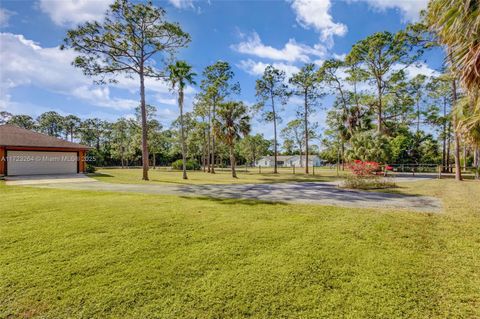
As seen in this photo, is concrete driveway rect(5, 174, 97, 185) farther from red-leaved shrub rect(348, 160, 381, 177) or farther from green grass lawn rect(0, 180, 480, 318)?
red-leaved shrub rect(348, 160, 381, 177)

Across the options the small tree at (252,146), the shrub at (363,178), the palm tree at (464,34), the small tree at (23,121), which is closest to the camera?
the palm tree at (464,34)

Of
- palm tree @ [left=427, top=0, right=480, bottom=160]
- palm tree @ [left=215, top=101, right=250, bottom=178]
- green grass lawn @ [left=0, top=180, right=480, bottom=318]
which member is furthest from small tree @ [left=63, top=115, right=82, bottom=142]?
palm tree @ [left=427, top=0, right=480, bottom=160]

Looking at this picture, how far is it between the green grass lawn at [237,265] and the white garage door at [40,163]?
55.7 feet

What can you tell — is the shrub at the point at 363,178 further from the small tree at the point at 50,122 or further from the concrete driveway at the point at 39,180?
the small tree at the point at 50,122

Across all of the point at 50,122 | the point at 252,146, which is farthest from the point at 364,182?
the point at 50,122

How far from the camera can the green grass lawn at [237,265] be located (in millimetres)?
2766

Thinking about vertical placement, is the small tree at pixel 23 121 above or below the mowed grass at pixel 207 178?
above

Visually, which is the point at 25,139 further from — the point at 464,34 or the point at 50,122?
the point at 50,122

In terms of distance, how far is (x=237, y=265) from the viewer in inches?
145

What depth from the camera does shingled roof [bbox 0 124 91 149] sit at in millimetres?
18906

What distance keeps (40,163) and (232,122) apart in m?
16.8

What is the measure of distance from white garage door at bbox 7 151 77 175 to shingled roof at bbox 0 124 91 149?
720mm

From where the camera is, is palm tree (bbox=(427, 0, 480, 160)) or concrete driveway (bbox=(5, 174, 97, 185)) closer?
palm tree (bbox=(427, 0, 480, 160))

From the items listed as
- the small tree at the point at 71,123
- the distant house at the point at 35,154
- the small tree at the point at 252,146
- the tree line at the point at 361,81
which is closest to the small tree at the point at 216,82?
the tree line at the point at 361,81
